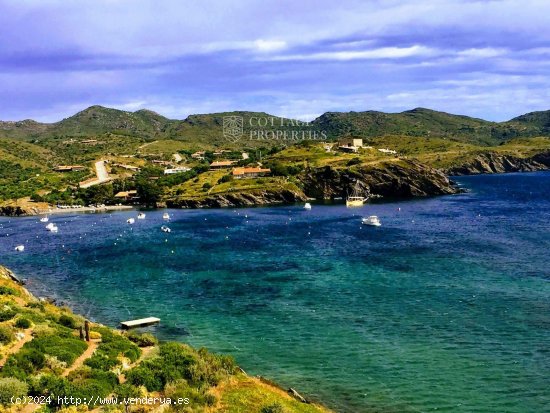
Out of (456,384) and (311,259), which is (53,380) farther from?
(311,259)

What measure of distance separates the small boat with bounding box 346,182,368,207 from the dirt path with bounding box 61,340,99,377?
431ft

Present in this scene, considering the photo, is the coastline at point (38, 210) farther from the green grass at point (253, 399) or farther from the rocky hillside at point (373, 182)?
the green grass at point (253, 399)

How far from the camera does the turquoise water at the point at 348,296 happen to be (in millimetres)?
37531

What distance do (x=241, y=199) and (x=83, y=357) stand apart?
14085 cm

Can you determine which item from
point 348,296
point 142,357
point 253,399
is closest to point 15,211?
point 348,296

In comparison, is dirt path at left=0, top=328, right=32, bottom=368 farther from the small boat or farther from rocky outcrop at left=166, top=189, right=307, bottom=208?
rocky outcrop at left=166, top=189, right=307, bottom=208

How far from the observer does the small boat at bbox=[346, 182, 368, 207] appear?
16506cm

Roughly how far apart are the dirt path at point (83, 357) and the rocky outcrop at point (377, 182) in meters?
155

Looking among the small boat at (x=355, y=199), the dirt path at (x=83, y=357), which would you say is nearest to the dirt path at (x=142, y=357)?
the dirt path at (x=83, y=357)

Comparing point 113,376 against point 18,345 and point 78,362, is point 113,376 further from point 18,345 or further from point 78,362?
point 18,345

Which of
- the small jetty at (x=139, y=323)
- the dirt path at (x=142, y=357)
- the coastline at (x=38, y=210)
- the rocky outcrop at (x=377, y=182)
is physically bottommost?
the small jetty at (x=139, y=323)

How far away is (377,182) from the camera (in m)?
193

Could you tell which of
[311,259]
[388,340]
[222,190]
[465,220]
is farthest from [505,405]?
[222,190]

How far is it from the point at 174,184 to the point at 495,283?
153783mm
